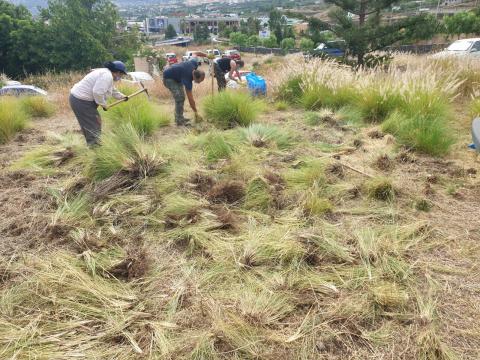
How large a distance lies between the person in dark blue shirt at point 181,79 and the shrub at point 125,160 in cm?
232

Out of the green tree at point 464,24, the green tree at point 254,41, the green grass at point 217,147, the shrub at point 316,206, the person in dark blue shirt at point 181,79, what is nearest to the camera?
the shrub at point 316,206

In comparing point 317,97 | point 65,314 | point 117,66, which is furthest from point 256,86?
point 65,314

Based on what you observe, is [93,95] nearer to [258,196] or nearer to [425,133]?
[258,196]

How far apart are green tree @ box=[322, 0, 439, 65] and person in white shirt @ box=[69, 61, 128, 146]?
7.88 meters

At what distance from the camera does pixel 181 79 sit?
233 inches

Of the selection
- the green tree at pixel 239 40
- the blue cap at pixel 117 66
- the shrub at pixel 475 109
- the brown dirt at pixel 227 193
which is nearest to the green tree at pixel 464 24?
the shrub at pixel 475 109

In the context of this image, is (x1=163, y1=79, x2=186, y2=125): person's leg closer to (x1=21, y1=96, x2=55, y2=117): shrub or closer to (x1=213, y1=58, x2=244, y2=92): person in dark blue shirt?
(x1=213, y1=58, x2=244, y2=92): person in dark blue shirt

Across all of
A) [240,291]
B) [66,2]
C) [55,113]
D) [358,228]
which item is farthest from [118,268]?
[66,2]

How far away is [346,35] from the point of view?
10.1m

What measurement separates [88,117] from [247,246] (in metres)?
3.26

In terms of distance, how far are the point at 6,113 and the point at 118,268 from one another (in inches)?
181

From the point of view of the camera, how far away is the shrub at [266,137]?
171 inches

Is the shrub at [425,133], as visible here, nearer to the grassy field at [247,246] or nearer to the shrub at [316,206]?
the grassy field at [247,246]

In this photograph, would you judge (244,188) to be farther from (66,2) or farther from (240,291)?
(66,2)
